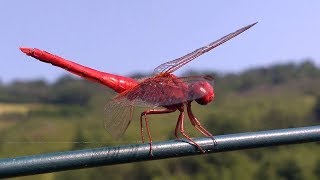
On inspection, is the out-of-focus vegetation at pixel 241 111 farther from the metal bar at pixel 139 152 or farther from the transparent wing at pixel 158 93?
the metal bar at pixel 139 152

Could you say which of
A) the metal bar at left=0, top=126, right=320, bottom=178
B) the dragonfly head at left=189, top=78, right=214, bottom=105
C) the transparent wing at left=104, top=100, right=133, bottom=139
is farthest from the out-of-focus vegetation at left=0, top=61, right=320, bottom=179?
→ the metal bar at left=0, top=126, right=320, bottom=178

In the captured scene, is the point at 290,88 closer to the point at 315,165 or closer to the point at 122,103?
the point at 315,165

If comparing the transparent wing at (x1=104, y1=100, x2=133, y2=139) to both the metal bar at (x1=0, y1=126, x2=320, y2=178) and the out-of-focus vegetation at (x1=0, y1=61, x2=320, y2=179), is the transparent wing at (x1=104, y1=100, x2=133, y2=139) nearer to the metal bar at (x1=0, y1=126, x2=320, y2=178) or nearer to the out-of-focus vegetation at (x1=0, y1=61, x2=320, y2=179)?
the metal bar at (x1=0, y1=126, x2=320, y2=178)

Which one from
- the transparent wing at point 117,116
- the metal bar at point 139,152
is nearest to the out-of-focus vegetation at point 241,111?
the transparent wing at point 117,116

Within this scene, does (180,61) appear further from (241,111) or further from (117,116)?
(241,111)

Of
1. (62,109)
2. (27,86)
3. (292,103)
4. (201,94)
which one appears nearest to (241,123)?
(62,109)

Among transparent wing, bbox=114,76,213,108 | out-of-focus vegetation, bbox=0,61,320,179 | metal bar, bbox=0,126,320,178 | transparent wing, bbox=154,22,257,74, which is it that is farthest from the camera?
out-of-focus vegetation, bbox=0,61,320,179
